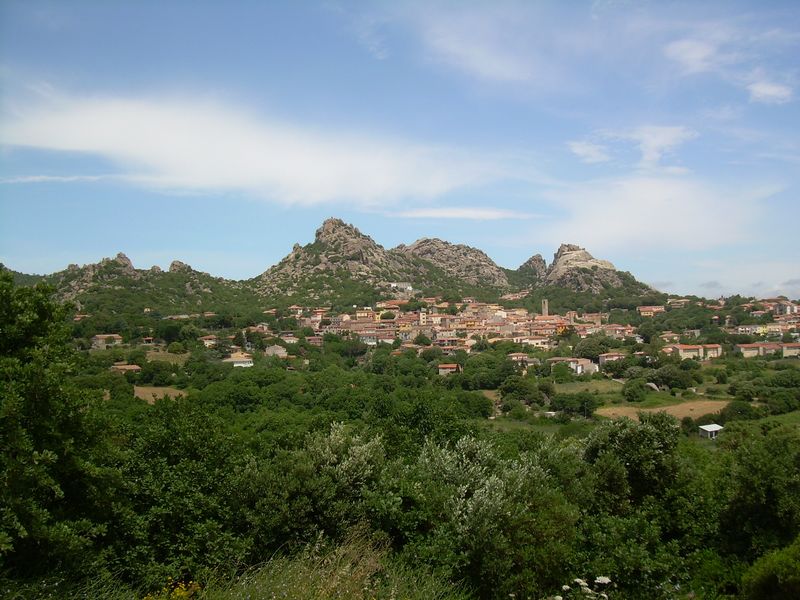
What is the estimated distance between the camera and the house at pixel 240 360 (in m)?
60.6

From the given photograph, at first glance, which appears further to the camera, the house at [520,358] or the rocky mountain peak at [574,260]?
the rocky mountain peak at [574,260]

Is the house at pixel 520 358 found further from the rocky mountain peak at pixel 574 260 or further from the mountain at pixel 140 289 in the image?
the rocky mountain peak at pixel 574 260

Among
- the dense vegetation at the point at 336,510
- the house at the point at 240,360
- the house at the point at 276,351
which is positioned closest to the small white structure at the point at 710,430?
the dense vegetation at the point at 336,510

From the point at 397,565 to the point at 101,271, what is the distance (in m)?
101

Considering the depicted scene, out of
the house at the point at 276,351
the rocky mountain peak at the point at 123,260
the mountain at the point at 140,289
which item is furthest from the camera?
the rocky mountain peak at the point at 123,260

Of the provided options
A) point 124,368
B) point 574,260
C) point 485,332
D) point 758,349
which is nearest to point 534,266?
point 574,260

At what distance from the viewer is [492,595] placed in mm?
8781

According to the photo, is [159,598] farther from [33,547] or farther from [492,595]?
[492,595]

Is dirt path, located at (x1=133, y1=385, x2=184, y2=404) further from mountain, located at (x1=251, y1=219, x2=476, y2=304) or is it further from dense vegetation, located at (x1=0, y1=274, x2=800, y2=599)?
mountain, located at (x1=251, y1=219, x2=476, y2=304)

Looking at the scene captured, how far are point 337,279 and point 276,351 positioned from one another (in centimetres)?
5048

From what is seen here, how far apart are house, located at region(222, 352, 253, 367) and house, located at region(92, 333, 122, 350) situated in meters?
12.8

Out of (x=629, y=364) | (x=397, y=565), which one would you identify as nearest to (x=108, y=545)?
(x=397, y=565)

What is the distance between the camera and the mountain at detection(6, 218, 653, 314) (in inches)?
3664

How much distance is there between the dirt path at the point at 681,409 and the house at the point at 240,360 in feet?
111
